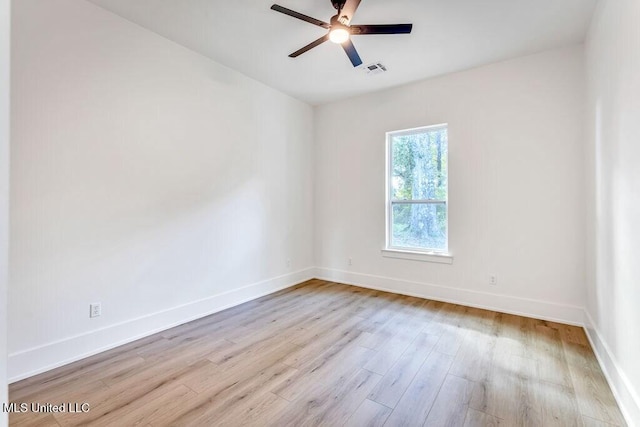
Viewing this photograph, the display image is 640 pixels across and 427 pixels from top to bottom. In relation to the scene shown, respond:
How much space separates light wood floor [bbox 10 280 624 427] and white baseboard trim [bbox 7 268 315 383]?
86mm

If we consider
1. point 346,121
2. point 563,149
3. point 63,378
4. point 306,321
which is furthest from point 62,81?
point 563,149

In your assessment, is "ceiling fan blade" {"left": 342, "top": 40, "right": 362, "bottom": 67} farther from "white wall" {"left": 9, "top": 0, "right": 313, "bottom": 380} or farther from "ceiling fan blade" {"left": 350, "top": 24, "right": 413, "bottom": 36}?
"white wall" {"left": 9, "top": 0, "right": 313, "bottom": 380}

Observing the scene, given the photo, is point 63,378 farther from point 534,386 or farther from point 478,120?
point 478,120

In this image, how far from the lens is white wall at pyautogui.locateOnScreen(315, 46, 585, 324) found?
299cm

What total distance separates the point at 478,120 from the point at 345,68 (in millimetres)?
1711

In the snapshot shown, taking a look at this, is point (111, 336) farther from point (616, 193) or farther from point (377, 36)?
point (616, 193)

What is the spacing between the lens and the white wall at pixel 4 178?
0.93 meters

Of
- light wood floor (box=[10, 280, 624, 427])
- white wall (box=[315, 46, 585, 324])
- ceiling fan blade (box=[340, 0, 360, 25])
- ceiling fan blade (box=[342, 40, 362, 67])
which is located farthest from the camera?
white wall (box=[315, 46, 585, 324])

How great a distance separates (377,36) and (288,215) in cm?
263

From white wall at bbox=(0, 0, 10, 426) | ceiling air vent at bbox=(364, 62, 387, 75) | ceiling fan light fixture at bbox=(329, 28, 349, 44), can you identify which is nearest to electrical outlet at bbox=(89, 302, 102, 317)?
white wall at bbox=(0, 0, 10, 426)

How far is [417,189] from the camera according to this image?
13.1 feet

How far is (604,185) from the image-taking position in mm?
2229

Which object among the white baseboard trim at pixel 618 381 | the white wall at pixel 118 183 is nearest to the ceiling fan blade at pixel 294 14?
the white wall at pixel 118 183

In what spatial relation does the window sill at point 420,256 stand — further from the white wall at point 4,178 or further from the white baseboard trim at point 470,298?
the white wall at point 4,178
